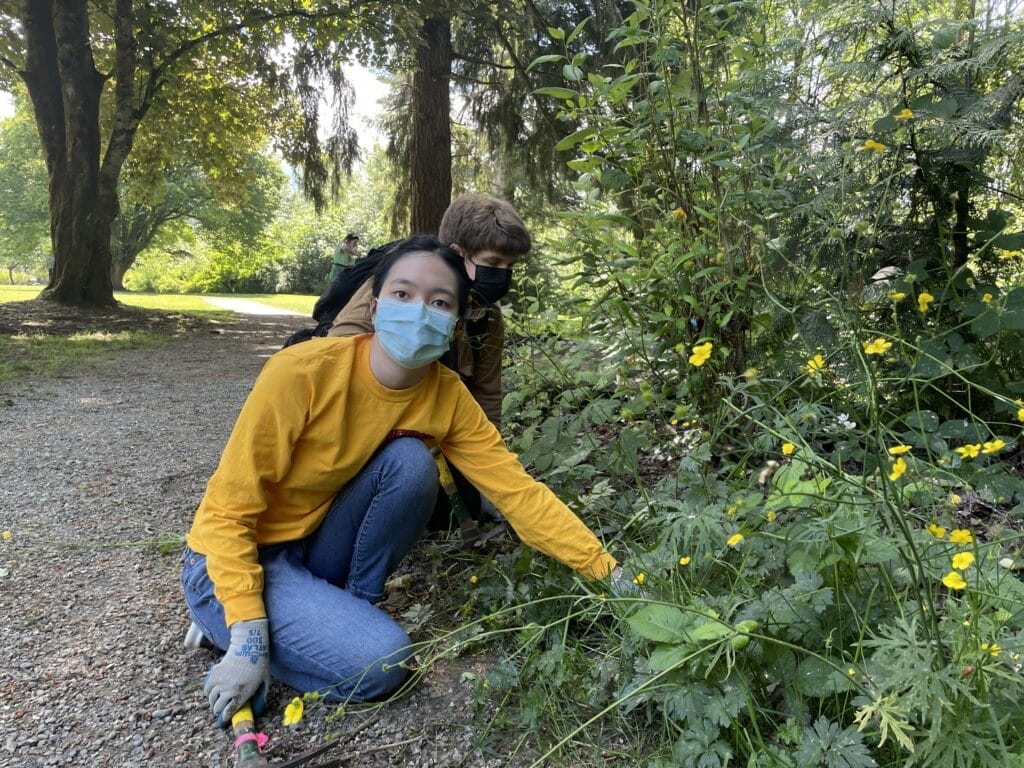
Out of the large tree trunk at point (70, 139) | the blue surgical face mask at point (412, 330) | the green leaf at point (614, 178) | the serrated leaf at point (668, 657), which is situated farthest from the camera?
the large tree trunk at point (70, 139)

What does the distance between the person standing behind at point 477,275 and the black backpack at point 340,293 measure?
0.12 ft

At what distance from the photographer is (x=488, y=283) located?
210 centimetres

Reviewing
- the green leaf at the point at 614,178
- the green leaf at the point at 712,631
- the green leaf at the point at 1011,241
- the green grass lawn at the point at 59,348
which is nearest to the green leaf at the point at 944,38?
the green leaf at the point at 1011,241

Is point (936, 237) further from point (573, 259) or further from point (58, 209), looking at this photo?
point (58, 209)

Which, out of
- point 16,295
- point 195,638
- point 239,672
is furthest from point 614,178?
point 16,295

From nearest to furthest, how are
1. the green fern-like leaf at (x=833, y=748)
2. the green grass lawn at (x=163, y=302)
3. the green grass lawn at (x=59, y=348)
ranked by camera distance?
1. the green fern-like leaf at (x=833, y=748)
2. the green grass lawn at (x=59, y=348)
3. the green grass lawn at (x=163, y=302)

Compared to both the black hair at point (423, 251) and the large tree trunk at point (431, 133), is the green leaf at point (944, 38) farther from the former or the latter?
the large tree trunk at point (431, 133)

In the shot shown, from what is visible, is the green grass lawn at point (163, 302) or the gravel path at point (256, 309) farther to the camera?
the gravel path at point (256, 309)

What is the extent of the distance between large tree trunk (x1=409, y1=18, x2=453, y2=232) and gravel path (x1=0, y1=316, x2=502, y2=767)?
416 cm

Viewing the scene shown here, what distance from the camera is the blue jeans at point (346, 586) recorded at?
1.56 m

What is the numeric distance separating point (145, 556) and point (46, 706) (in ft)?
2.59

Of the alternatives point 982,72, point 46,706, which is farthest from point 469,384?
point 982,72

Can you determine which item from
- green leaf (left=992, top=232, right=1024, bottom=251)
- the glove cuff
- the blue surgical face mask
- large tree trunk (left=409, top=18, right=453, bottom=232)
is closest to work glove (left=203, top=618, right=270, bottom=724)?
the glove cuff

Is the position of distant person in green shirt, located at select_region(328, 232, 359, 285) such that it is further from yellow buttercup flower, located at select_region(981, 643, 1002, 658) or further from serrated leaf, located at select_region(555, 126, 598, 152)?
yellow buttercup flower, located at select_region(981, 643, 1002, 658)
